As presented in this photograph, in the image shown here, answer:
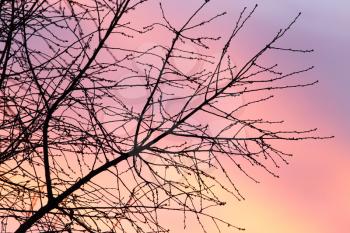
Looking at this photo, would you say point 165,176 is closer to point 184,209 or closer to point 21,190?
point 184,209

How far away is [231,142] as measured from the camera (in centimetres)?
413

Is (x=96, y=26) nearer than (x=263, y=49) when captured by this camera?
No

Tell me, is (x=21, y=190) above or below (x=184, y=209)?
above

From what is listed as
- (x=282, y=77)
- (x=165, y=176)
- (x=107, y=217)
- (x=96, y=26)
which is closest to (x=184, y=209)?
(x=165, y=176)

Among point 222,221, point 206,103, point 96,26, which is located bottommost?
point 222,221

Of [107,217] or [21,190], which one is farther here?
[21,190]

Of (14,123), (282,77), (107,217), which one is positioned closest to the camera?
(282,77)

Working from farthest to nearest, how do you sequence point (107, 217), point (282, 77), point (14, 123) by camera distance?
1. point (14, 123)
2. point (107, 217)
3. point (282, 77)

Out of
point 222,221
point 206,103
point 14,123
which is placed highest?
point 14,123

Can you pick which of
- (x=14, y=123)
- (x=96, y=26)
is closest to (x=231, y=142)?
(x=96, y=26)

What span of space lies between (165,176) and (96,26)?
52.9 inches

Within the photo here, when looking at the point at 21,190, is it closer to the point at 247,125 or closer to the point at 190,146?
the point at 190,146

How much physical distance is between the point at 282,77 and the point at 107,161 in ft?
4.79

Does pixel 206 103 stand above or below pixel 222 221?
above
